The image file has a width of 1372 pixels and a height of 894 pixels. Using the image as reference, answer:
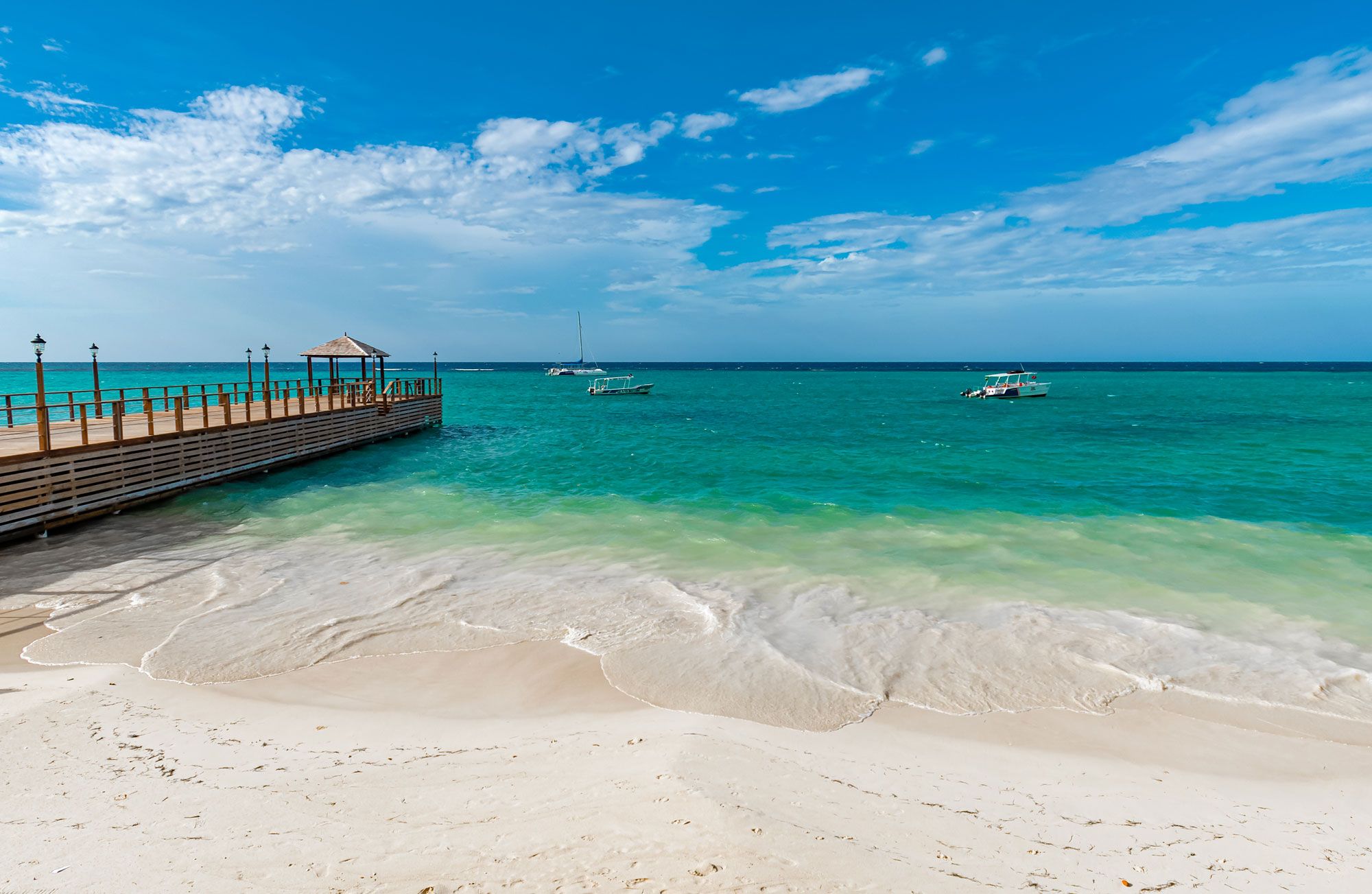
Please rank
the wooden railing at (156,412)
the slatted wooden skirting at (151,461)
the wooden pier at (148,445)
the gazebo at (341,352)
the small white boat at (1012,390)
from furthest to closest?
the small white boat at (1012,390) → the gazebo at (341,352) → the wooden railing at (156,412) → the wooden pier at (148,445) → the slatted wooden skirting at (151,461)

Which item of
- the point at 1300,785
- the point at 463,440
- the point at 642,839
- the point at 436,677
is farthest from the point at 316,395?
the point at 1300,785

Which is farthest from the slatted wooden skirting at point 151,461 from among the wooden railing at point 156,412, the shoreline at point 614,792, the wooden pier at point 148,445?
the shoreline at point 614,792

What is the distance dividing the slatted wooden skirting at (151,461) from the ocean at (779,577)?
52 centimetres

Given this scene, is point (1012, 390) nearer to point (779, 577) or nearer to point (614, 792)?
point (779, 577)

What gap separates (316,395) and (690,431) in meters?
18.3

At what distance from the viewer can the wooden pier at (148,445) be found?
12719 millimetres

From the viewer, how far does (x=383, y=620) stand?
29.0 feet

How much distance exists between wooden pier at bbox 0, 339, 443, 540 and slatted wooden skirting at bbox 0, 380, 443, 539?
20 millimetres

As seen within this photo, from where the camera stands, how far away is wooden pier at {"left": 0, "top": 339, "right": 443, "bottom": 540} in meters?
12.7

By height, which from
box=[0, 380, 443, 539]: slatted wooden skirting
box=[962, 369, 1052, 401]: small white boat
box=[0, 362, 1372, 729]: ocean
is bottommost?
box=[0, 362, 1372, 729]: ocean

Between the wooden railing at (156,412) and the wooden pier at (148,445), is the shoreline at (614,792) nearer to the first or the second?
the wooden pier at (148,445)

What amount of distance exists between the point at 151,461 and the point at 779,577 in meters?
15.0

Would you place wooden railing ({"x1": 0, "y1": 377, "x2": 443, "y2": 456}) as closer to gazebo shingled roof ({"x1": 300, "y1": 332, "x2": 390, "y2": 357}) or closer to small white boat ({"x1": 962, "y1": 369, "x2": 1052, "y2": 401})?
gazebo shingled roof ({"x1": 300, "y1": 332, "x2": 390, "y2": 357})

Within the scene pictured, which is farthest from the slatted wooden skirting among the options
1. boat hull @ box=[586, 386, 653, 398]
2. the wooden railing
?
boat hull @ box=[586, 386, 653, 398]
